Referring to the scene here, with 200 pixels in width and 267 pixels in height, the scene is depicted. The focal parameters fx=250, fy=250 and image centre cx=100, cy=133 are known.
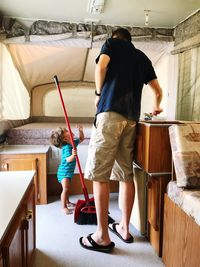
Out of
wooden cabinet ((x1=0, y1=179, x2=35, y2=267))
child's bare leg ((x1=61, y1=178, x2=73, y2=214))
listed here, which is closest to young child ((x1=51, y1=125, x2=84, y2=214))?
child's bare leg ((x1=61, y1=178, x2=73, y2=214))

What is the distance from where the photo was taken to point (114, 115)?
5.75 ft

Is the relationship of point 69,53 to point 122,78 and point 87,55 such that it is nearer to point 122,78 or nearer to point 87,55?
point 87,55

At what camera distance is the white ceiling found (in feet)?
7.71

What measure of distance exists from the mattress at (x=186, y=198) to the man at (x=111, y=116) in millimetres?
453

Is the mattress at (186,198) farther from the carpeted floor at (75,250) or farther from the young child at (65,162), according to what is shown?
the young child at (65,162)

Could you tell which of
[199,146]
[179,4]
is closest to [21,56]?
[179,4]

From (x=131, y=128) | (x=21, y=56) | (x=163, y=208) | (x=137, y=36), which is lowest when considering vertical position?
(x=163, y=208)

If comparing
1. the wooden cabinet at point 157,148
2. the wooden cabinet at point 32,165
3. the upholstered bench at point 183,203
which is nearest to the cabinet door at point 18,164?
the wooden cabinet at point 32,165

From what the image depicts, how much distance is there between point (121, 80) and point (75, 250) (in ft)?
4.21

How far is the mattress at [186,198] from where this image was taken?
1251 mm

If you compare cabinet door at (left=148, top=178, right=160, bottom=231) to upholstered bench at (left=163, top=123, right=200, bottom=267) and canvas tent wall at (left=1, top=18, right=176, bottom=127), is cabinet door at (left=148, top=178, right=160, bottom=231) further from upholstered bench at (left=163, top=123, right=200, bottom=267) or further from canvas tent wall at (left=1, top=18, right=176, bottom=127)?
canvas tent wall at (left=1, top=18, right=176, bottom=127)

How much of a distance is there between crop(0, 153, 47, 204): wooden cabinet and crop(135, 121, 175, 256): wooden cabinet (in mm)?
1218

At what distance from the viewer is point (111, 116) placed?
175cm

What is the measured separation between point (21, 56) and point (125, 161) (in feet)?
6.68
